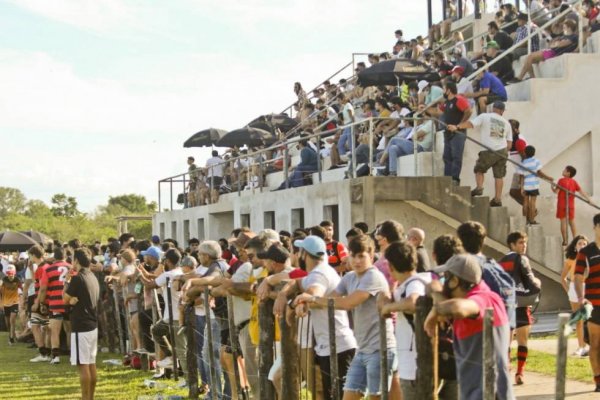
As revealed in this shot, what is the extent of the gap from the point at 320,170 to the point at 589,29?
19.9ft

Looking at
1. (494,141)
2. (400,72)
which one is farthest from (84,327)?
(400,72)

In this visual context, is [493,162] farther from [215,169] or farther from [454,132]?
[215,169]

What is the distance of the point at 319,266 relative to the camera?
30.2 feet

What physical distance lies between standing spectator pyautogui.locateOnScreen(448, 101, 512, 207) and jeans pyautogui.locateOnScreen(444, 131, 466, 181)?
0.27 meters

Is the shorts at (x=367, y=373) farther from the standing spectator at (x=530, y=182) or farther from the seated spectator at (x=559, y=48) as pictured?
the seated spectator at (x=559, y=48)

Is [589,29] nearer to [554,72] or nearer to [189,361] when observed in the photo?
[554,72]

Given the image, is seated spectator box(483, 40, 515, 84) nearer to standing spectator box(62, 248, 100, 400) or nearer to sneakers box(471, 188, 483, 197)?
sneakers box(471, 188, 483, 197)

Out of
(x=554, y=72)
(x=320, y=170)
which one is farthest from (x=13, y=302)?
(x=554, y=72)

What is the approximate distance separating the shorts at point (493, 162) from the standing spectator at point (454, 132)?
0.41 m

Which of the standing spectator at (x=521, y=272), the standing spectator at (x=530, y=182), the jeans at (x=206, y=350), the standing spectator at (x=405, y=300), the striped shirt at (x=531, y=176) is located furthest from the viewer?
the striped shirt at (x=531, y=176)

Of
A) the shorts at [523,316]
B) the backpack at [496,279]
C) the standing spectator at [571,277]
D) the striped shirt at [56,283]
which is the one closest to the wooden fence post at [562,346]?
the backpack at [496,279]

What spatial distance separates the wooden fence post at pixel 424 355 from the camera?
7.14 metres

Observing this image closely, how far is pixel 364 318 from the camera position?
8609 mm

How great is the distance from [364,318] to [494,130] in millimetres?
9335
